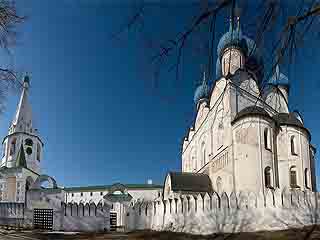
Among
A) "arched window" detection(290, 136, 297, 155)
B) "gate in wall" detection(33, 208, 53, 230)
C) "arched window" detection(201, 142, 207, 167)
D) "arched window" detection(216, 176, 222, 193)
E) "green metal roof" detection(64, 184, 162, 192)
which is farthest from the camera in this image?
"green metal roof" detection(64, 184, 162, 192)

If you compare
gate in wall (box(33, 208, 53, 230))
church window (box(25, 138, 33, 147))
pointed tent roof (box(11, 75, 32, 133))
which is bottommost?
gate in wall (box(33, 208, 53, 230))

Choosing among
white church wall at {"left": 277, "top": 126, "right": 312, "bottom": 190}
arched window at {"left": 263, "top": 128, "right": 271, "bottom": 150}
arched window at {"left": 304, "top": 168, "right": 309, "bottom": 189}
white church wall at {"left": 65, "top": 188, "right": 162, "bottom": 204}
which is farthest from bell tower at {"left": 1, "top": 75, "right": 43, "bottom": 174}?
arched window at {"left": 304, "top": 168, "right": 309, "bottom": 189}

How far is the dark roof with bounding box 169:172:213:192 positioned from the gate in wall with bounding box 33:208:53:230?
8.68 m

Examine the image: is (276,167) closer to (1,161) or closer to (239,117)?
(239,117)

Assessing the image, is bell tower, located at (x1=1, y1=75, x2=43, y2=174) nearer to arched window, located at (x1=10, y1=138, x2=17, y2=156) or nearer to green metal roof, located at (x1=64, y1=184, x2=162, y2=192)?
arched window, located at (x1=10, y1=138, x2=17, y2=156)

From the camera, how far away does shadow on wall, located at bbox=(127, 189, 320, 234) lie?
1875cm

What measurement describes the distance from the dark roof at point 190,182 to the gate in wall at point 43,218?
28.5 ft

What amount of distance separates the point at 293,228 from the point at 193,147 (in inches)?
687

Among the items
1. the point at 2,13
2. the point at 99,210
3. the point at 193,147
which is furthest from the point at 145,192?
the point at 2,13

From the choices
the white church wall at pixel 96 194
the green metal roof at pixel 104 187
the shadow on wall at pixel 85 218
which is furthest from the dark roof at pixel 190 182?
the green metal roof at pixel 104 187

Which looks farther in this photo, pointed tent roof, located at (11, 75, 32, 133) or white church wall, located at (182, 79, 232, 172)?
pointed tent roof, located at (11, 75, 32, 133)

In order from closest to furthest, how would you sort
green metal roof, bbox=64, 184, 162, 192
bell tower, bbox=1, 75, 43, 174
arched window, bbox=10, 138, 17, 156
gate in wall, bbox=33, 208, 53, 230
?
gate in wall, bbox=33, 208, 53, 230
bell tower, bbox=1, 75, 43, 174
arched window, bbox=10, 138, 17, 156
green metal roof, bbox=64, 184, 162, 192

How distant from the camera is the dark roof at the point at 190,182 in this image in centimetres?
2577

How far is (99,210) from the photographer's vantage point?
25.5m
